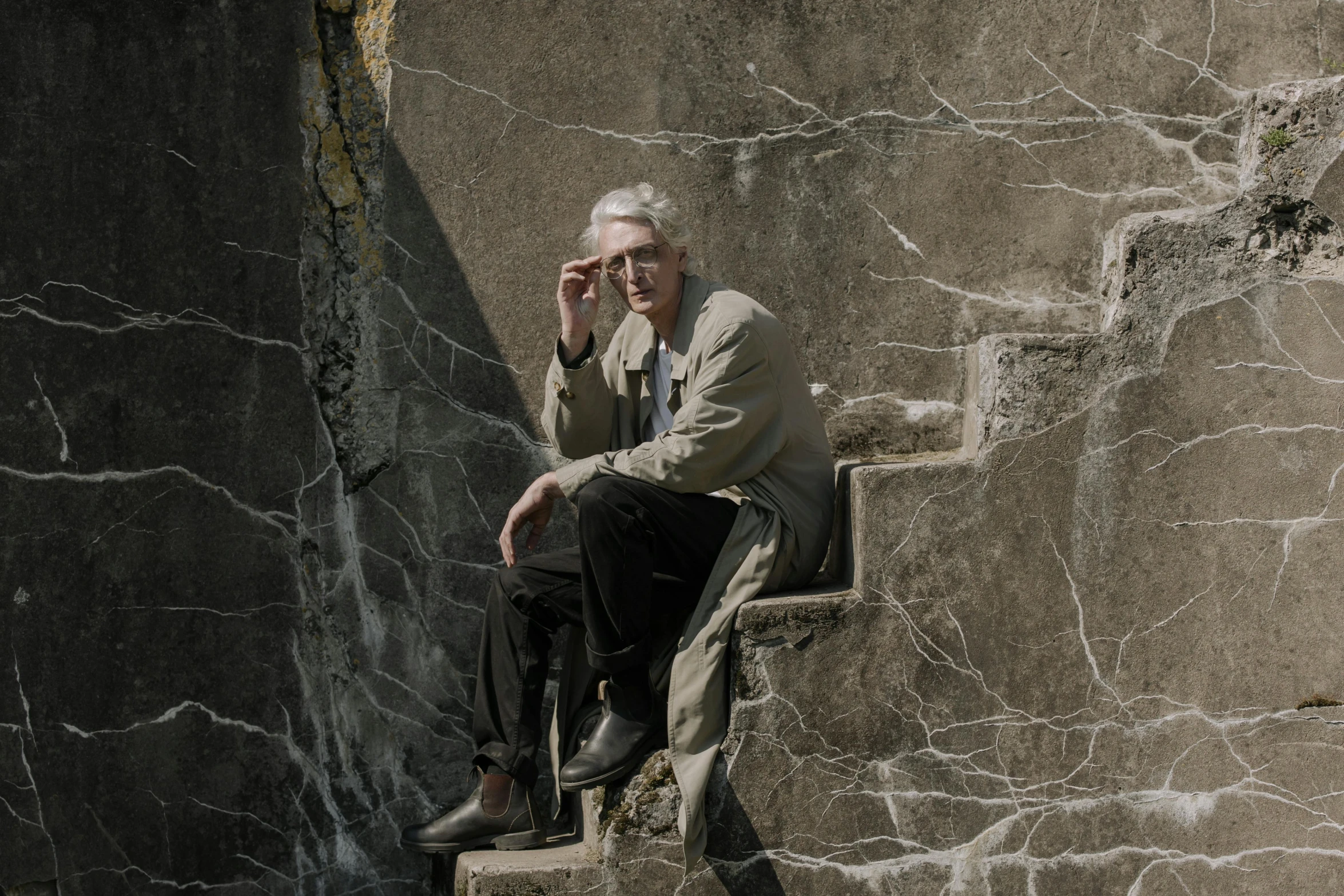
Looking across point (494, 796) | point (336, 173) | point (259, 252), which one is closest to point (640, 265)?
point (336, 173)

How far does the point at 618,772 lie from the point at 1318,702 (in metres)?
1.72

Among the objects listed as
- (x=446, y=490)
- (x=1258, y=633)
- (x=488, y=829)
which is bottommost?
(x=488, y=829)

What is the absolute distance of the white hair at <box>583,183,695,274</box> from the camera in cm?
312

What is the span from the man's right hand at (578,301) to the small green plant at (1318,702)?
6.46 ft

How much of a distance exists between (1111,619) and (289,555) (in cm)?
217

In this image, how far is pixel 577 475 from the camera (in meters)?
3.03

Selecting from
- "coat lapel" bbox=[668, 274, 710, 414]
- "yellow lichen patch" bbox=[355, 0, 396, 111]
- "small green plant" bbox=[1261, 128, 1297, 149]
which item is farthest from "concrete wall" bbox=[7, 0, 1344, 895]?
"small green plant" bbox=[1261, 128, 1297, 149]

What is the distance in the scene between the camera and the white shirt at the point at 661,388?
3246 millimetres

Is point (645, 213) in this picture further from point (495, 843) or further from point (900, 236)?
point (495, 843)

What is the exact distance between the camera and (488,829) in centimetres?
309

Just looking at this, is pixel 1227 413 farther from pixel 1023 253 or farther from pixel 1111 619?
pixel 1023 253

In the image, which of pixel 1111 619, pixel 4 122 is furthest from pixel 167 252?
pixel 1111 619

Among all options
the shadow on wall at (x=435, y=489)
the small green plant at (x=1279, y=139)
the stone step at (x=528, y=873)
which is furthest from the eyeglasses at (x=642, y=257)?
the small green plant at (x=1279, y=139)

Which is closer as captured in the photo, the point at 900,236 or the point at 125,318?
the point at 125,318
